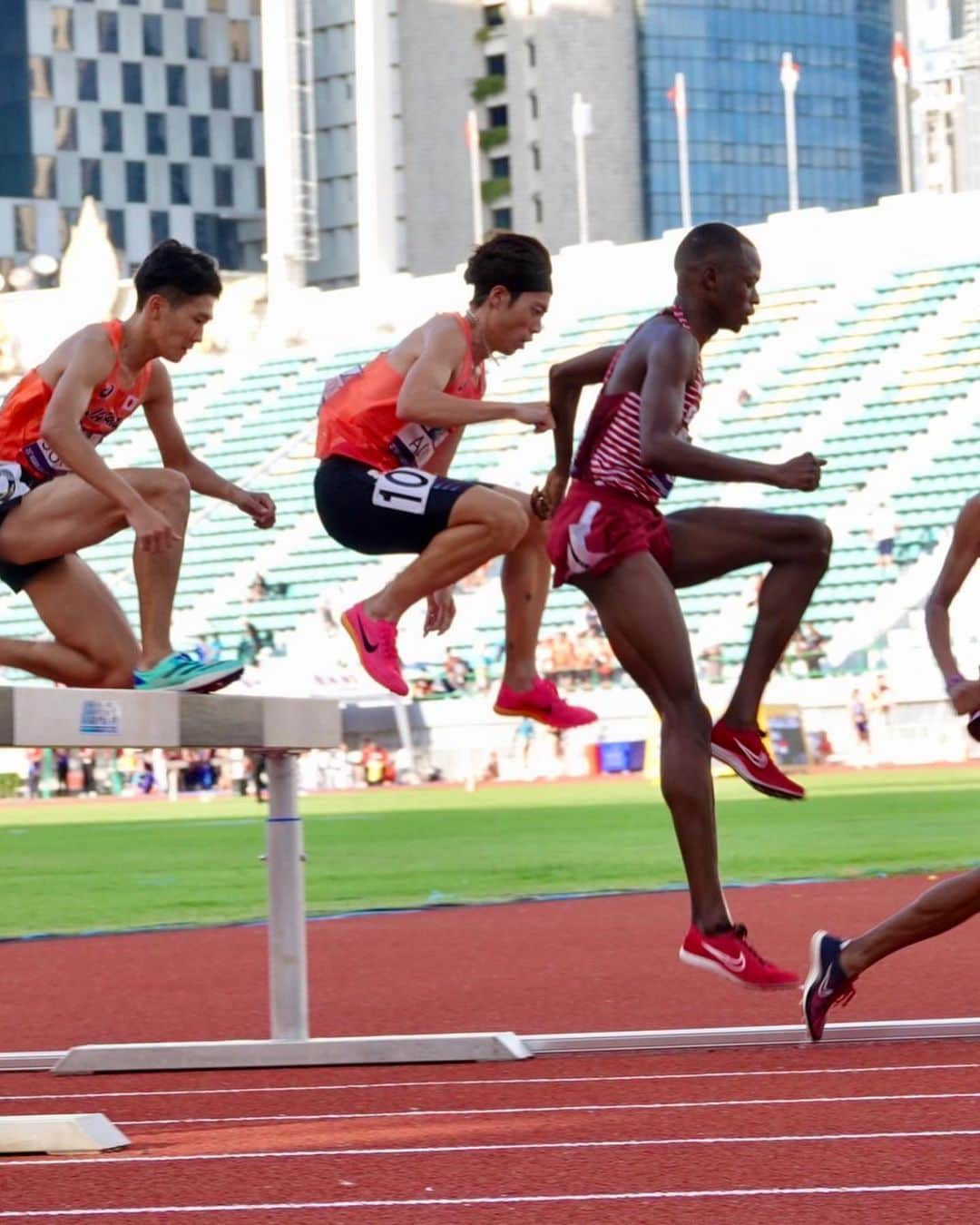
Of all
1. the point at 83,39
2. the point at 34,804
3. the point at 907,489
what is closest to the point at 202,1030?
the point at 34,804

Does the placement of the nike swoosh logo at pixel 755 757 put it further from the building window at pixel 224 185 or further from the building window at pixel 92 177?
the building window at pixel 224 185

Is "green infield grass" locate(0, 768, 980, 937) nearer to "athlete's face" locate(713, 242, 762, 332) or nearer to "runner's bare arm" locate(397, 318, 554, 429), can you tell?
"runner's bare arm" locate(397, 318, 554, 429)

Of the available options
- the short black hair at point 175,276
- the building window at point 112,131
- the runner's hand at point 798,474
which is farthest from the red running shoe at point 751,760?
the building window at point 112,131

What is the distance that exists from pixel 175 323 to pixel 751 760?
1.88 m

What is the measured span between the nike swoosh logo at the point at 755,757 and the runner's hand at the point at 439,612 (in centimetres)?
112

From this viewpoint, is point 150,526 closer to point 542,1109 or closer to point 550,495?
point 550,495

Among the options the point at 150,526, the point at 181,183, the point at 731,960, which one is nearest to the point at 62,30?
the point at 181,183

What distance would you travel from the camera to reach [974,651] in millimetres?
29562

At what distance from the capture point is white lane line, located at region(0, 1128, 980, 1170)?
5.12 metres

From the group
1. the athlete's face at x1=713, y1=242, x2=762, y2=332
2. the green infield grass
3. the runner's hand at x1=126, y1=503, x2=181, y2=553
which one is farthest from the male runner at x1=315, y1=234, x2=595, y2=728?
the green infield grass

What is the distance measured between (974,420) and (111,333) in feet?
98.3

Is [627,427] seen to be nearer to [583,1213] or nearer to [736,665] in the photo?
[583,1213]

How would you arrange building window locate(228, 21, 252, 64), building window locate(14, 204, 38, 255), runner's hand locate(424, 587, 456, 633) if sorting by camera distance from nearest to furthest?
runner's hand locate(424, 587, 456, 633)
building window locate(14, 204, 38, 255)
building window locate(228, 21, 252, 64)

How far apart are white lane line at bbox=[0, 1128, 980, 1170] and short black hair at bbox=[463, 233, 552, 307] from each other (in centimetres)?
253
